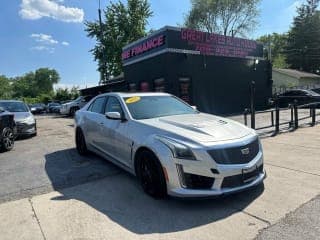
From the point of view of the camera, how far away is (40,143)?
423 inches

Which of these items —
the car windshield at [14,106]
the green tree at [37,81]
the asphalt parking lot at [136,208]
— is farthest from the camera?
the green tree at [37,81]

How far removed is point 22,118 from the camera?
1241 centimetres

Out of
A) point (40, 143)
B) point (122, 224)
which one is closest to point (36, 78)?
point (40, 143)

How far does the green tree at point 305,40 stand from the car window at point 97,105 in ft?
171

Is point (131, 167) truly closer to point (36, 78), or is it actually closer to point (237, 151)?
point (237, 151)

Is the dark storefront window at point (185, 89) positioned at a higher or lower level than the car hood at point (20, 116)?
higher

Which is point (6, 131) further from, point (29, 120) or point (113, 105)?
point (113, 105)

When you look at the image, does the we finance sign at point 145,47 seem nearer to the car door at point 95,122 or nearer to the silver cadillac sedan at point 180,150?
the car door at point 95,122

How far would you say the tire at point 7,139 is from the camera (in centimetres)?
935

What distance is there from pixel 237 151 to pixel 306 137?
5.84 meters

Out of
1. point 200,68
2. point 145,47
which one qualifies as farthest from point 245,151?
point 145,47

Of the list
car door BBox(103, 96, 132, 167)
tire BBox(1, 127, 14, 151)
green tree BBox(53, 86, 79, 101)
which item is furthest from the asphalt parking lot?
green tree BBox(53, 86, 79, 101)

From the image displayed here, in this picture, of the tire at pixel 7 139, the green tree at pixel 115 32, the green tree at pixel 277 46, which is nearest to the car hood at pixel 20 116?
the tire at pixel 7 139

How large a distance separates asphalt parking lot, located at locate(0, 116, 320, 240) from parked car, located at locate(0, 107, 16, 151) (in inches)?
109
